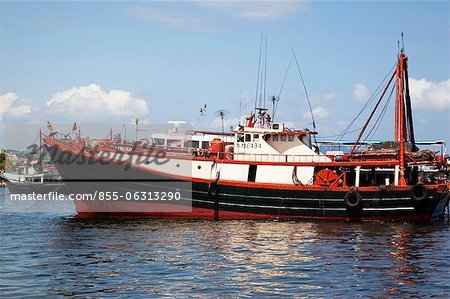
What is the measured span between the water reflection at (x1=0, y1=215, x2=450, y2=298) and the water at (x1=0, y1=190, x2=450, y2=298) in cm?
3

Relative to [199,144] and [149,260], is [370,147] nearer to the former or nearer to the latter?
[199,144]

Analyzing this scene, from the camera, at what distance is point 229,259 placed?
20828mm

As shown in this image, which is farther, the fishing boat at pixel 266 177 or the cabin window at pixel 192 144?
the cabin window at pixel 192 144

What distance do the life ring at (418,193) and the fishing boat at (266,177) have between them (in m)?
0.05

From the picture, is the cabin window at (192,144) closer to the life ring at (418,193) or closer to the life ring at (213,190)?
the life ring at (213,190)

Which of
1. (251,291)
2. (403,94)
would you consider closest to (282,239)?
(251,291)

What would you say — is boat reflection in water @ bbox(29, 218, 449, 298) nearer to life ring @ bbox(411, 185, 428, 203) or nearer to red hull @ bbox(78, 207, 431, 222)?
red hull @ bbox(78, 207, 431, 222)

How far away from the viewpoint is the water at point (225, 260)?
16.5m

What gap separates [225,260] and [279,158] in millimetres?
14713

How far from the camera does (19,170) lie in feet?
314

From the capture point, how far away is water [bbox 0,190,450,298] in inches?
648

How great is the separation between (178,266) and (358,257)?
6.81 m

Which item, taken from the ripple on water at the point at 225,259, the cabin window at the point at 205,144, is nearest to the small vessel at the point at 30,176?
the cabin window at the point at 205,144

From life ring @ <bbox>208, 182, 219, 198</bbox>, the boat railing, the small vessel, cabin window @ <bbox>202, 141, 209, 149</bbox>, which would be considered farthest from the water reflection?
the small vessel
